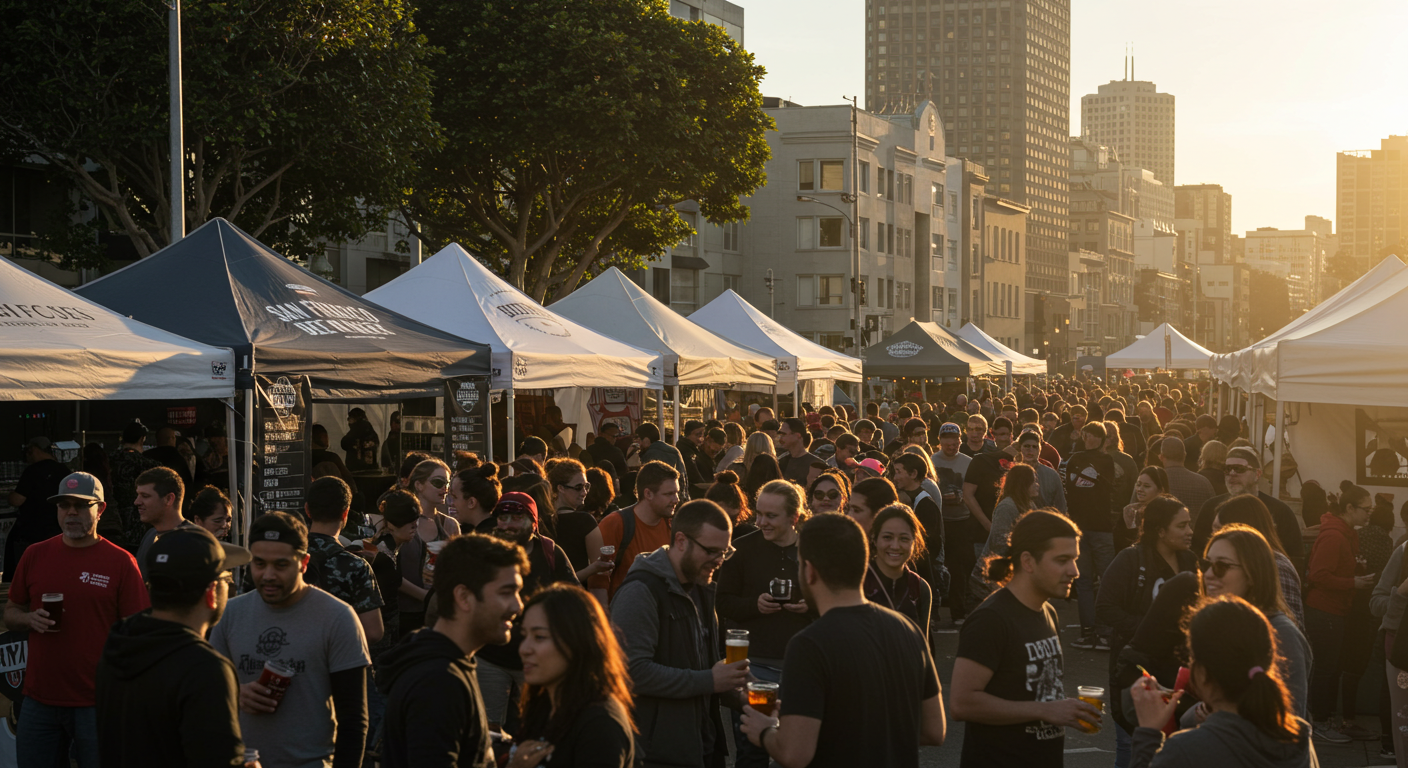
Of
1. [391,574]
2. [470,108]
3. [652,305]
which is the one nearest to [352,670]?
[391,574]

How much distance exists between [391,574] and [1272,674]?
4650mm

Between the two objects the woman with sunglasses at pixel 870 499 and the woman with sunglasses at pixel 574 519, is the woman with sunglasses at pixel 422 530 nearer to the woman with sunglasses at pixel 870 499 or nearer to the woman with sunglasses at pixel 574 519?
the woman with sunglasses at pixel 574 519

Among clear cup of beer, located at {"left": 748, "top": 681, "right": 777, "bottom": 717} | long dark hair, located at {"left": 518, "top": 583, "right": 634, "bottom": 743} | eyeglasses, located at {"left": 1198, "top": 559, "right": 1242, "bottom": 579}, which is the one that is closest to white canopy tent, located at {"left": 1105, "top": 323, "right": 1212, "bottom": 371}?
eyeglasses, located at {"left": 1198, "top": 559, "right": 1242, "bottom": 579}

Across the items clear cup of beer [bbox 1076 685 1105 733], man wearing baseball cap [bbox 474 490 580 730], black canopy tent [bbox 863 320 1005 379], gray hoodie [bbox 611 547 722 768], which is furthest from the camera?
black canopy tent [bbox 863 320 1005 379]

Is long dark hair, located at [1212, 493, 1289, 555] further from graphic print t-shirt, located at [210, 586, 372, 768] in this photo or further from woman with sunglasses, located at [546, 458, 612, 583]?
graphic print t-shirt, located at [210, 586, 372, 768]

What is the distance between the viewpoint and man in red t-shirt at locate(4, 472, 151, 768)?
5.80 m

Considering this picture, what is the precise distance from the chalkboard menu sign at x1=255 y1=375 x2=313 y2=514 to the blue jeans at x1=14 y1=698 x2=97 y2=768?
437 centimetres

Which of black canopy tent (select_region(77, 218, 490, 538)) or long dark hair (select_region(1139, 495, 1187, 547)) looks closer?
long dark hair (select_region(1139, 495, 1187, 547))

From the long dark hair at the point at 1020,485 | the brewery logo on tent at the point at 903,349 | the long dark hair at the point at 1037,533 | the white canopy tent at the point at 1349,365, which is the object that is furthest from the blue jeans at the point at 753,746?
the brewery logo on tent at the point at 903,349

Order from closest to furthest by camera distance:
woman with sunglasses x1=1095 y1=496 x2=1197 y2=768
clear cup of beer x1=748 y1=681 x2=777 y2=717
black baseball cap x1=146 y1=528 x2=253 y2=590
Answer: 1. black baseball cap x1=146 y1=528 x2=253 y2=590
2. clear cup of beer x1=748 y1=681 x2=777 y2=717
3. woman with sunglasses x1=1095 y1=496 x2=1197 y2=768

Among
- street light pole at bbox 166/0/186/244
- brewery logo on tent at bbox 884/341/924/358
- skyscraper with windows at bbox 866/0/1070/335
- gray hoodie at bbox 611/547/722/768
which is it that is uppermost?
skyscraper with windows at bbox 866/0/1070/335

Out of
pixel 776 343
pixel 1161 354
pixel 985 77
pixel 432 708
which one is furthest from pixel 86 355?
pixel 985 77

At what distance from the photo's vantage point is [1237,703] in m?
3.50

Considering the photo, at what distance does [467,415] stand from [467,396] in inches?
7.4
